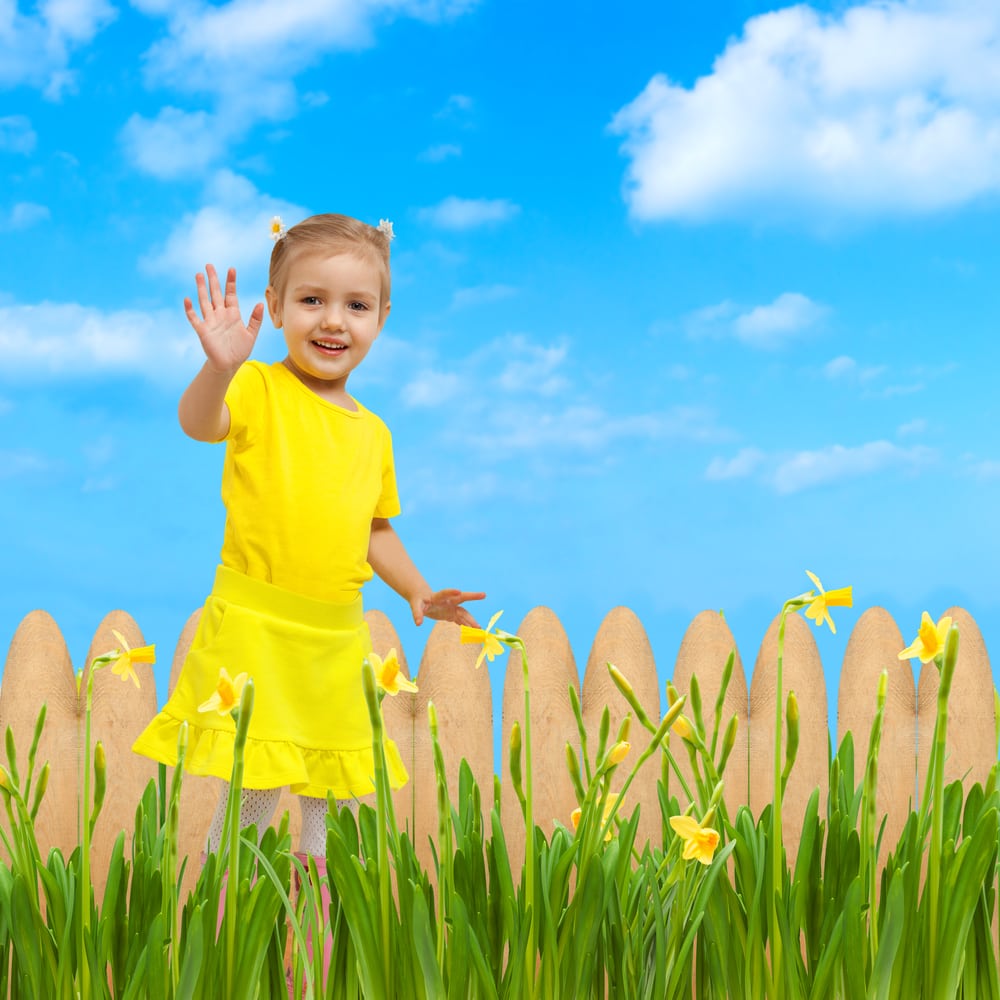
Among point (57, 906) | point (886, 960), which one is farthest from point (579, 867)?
point (57, 906)

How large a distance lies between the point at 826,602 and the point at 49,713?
243 cm

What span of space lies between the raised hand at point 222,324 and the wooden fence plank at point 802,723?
1.88 meters

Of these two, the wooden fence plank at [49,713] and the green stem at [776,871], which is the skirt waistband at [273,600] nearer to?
the green stem at [776,871]

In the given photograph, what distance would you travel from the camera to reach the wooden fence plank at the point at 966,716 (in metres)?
3.49

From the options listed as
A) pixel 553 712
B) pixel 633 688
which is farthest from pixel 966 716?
pixel 553 712

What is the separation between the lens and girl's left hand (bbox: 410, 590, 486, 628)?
2.48 metres

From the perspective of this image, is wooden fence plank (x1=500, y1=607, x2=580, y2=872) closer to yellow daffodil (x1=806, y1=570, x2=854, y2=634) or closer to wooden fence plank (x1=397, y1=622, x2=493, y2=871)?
wooden fence plank (x1=397, y1=622, x2=493, y2=871)

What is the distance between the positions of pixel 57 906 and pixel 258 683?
0.54 m

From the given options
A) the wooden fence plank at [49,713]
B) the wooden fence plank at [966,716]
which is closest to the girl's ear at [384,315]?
the wooden fence plank at [49,713]

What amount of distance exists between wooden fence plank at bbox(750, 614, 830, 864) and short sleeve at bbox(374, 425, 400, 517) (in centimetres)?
130

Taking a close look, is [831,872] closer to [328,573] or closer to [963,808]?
[963,808]

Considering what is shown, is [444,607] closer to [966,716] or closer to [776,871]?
[776,871]

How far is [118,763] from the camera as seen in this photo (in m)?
3.34

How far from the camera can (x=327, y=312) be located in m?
2.40
